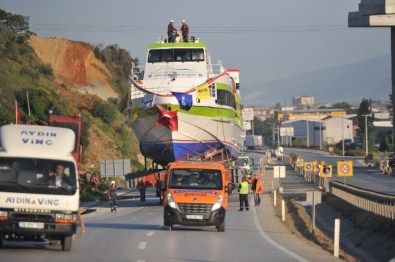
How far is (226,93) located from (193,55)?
2.57m

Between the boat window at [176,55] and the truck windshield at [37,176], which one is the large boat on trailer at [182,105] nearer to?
the boat window at [176,55]

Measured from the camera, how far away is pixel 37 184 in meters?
19.9

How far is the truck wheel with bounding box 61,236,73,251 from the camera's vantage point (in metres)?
20.6

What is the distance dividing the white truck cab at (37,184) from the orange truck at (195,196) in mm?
7533

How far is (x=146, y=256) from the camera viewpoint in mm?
20203

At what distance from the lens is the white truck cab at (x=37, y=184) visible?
19.5 m

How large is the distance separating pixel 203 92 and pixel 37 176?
85.5 ft

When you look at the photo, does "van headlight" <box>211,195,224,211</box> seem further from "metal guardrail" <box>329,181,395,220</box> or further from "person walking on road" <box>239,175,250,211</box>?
"person walking on road" <box>239,175,250,211</box>

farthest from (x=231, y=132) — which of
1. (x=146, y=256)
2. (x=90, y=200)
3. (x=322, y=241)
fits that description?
(x=146, y=256)

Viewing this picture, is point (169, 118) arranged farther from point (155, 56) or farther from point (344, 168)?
point (344, 168)

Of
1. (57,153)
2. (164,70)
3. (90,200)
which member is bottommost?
(90,200)

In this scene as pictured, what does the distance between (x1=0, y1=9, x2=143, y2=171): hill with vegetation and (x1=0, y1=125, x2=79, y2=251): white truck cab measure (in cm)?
3531

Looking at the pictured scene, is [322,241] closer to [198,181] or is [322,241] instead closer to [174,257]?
[198,181]

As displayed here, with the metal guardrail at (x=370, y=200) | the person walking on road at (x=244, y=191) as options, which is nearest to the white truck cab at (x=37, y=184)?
the metal guardrail at (x=370, y=200)
